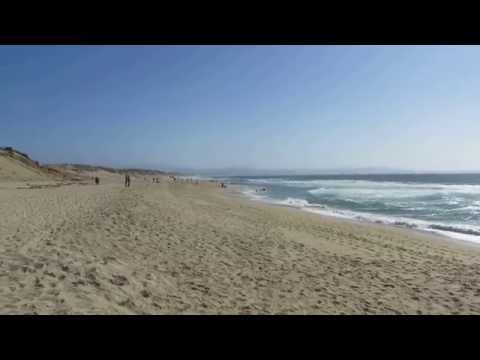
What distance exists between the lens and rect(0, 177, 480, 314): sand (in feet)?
12.9

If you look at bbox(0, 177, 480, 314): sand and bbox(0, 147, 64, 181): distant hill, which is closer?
bbox(0, 177, 480, 314): sand

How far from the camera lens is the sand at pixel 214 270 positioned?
3920mm

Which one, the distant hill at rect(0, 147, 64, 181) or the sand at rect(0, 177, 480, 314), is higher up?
the distant hill at rect(0, 147, 64, 181)

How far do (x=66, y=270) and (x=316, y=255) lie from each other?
16.6 ft

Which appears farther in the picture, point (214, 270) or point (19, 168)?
point (19, 168)

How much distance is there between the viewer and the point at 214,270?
541 centimetres

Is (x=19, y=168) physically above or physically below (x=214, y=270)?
above
